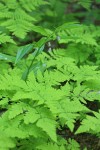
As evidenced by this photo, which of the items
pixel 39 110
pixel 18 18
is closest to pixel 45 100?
pixel 39 110

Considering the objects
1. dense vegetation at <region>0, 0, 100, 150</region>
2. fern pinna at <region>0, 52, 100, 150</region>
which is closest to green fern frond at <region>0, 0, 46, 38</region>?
dense vegetation at <region>0, 0, 100, 150</region>

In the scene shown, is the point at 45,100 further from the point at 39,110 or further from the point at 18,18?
the point at 18,18

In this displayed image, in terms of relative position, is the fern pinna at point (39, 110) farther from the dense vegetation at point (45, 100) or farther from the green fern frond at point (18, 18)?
the green fern frond at point (18, 18)

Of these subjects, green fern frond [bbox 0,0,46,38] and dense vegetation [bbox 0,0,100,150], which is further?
green fern frond [bbox 0,0,46,38]

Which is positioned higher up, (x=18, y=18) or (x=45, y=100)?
(x=18, y=18)

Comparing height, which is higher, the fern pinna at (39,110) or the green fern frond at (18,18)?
the green fern frond at (18,18)

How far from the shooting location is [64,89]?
10.3 feet

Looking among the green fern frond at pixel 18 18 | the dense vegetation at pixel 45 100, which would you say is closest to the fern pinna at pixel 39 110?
the dense vegetation at pixel 45 100

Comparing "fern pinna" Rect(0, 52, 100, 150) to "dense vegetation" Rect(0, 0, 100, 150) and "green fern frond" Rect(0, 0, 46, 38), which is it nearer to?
"dense vegetation" Rect(0, 0, 100, 150)

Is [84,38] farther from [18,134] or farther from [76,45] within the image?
[18,134]

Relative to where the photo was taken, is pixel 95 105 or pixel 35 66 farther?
pixel 95 105

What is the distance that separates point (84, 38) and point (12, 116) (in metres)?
1.89

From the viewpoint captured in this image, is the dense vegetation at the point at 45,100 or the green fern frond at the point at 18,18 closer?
the dense vegetation at the point at 45,100

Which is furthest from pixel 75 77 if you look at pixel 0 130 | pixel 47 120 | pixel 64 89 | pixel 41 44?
pixel 0 130
